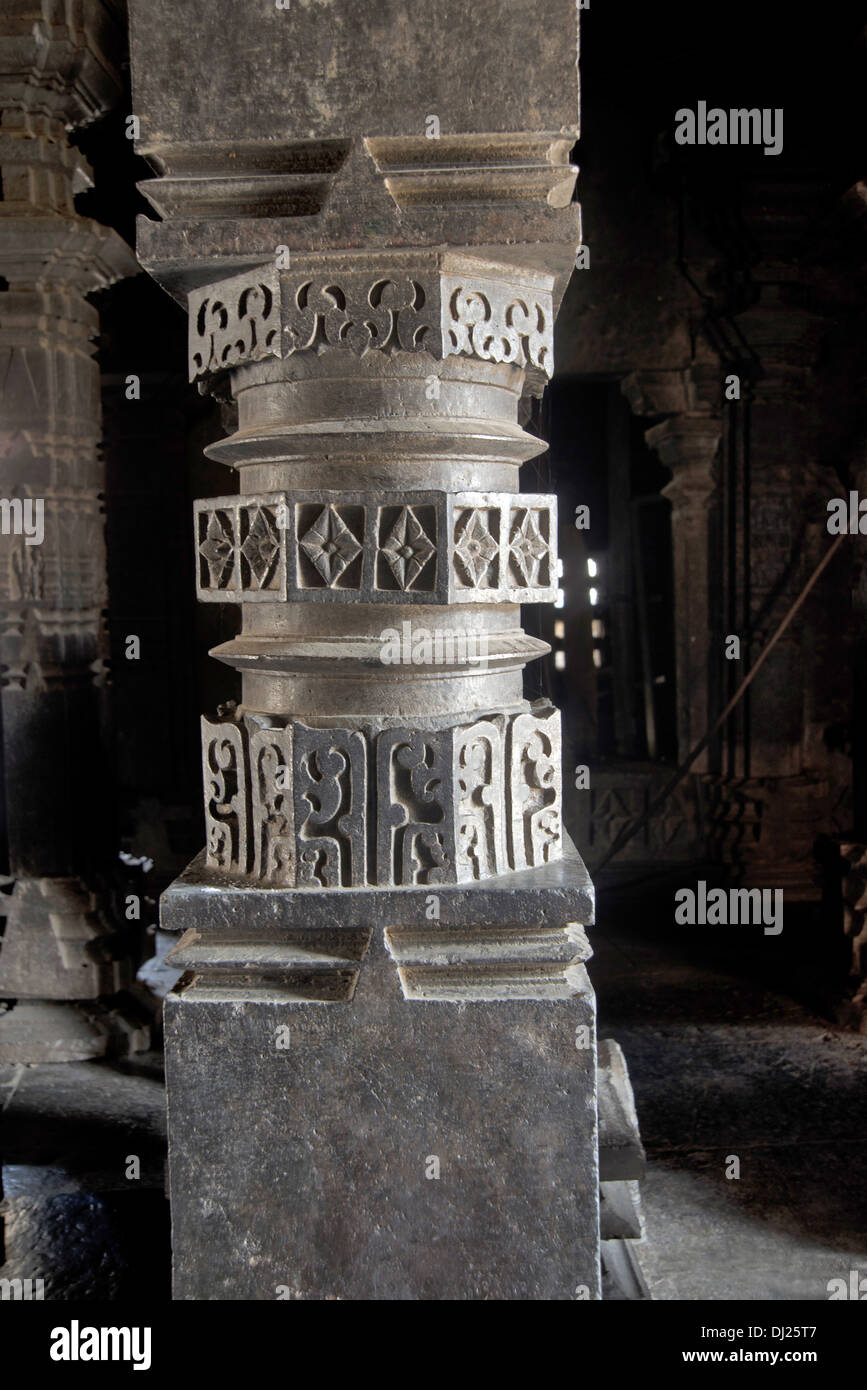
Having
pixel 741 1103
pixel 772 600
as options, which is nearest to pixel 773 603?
pixel 772 600

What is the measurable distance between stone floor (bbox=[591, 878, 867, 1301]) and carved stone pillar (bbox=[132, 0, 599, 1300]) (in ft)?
4.83

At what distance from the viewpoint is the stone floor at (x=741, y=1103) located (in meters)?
3.09

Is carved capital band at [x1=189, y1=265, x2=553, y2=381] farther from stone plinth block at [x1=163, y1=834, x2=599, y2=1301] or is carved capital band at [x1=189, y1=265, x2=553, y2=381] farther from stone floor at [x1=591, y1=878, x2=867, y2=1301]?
stone floor at [x1=591, y1=878, x2=867, y2=1301]

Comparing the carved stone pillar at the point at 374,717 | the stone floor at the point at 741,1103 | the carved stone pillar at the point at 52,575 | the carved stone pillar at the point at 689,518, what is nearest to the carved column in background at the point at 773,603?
the carved stone pillar at the point at 689,518

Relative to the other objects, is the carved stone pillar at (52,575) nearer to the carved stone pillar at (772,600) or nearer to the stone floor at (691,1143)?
the stone floor at (691,1143)

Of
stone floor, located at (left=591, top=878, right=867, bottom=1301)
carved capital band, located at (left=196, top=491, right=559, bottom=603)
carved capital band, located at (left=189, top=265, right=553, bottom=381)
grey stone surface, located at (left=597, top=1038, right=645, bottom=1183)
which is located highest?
carved capital band, located at (left=189, top=265, right=553, bottom=381)

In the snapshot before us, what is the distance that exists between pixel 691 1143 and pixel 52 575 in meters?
3.28

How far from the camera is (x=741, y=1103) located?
13.3 ft

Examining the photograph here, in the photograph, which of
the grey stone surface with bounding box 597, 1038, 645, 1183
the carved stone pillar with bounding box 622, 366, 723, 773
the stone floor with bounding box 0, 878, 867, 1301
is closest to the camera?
the grey stone surface with bounding box 597, 1038, 645, 1183

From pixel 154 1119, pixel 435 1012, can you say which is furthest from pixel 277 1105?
pixel 154 1119

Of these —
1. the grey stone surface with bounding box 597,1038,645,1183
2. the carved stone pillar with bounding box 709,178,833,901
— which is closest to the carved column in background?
the carved stone pillar with bounding box 709,178,833,901

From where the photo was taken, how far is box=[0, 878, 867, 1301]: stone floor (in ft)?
9.86

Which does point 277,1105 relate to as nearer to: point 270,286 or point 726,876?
point 270,286

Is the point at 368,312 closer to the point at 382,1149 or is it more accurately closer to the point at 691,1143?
the point at 382,1149
